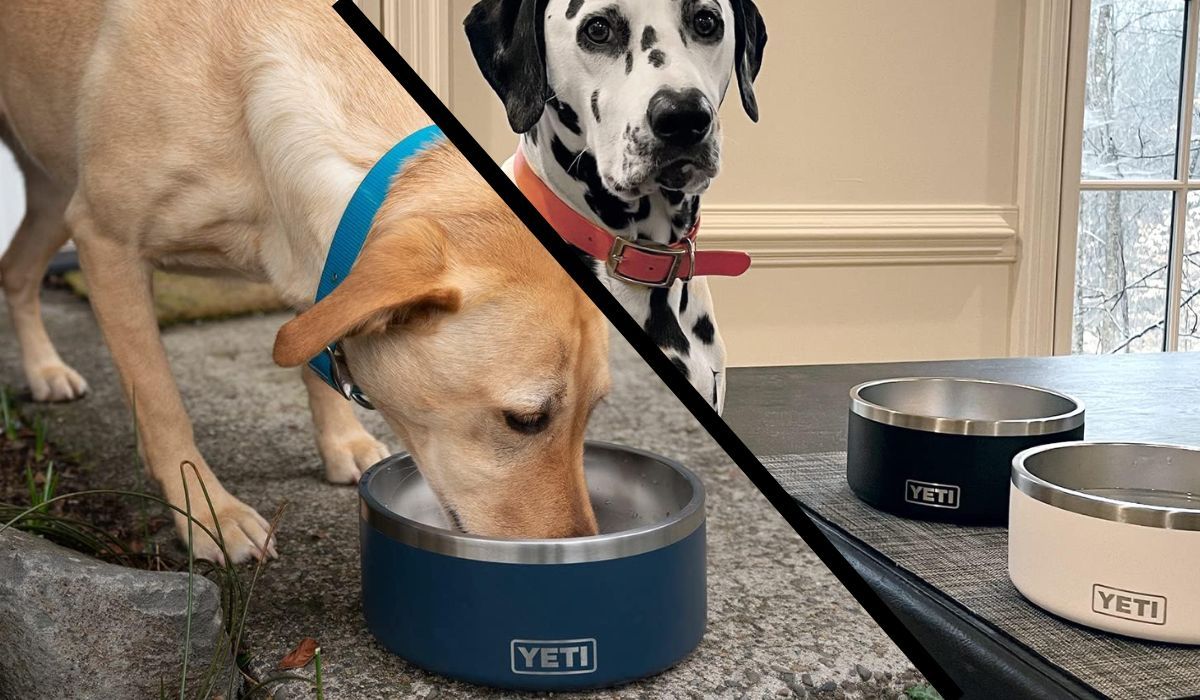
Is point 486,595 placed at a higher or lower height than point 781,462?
lower

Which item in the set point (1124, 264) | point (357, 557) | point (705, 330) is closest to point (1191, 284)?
point (1124, 264)

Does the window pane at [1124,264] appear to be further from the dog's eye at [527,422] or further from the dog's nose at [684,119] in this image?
the dog's eye at [527,422]

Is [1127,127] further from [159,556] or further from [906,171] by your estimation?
[159,556]

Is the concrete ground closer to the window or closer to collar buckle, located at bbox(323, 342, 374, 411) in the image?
collar buckle, located at bbox(323, 342, 374, 411)

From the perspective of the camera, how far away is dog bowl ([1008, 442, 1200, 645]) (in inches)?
15.1

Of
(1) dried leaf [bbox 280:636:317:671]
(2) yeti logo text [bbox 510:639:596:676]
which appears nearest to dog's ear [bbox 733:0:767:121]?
(2) yeti logo text [bbox 510:639:596:676]

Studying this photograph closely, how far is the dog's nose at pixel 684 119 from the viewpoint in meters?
0.41

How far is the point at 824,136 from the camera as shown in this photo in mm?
412

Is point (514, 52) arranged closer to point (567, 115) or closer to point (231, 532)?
point (567, 115)

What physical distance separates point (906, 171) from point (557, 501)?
0.37 meters

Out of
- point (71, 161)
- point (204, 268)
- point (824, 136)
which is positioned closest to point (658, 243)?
point (824, 136)

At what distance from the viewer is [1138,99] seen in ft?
1.26

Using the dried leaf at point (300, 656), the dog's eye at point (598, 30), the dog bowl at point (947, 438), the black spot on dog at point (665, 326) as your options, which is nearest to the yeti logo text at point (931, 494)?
the dog bowl at point (947, 438)

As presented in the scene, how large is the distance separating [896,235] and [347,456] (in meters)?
0.85
